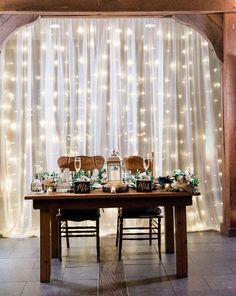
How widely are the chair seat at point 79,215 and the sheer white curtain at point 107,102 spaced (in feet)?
3.51

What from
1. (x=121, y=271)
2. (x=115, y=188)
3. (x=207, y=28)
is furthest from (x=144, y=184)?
(x=207, y=28)

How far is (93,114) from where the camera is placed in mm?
4895

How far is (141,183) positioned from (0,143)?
221 centimetres

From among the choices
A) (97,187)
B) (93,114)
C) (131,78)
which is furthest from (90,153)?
(97,187)

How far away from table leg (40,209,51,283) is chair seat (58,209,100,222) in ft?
1.89

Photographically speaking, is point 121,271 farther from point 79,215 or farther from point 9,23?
point 9,23

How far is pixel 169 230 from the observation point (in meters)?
4.02

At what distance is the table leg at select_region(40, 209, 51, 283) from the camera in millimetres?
3215

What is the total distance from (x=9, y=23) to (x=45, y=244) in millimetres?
2598

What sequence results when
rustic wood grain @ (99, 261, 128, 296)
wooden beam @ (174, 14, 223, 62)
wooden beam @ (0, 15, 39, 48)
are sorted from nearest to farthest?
rustic wood grain @ (99, 261, 128, 296)
wooden beam @ (0, 15, 39, 48)
wooden beam @ (174, 14, 223, 62)

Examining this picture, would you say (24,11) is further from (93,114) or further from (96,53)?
(93,114)

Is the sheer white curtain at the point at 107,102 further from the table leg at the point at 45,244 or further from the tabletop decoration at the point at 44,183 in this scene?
the table leg at the point at 45,244

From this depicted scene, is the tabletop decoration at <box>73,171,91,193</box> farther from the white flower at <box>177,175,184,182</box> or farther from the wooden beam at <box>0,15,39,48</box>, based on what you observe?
the wooden beam at <box>0,15,39,48</box>

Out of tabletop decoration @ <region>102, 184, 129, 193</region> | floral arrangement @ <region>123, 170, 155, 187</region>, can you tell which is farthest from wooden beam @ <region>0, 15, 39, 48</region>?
tabletop decoration @ <region>102, 184, 129, 193</region>
